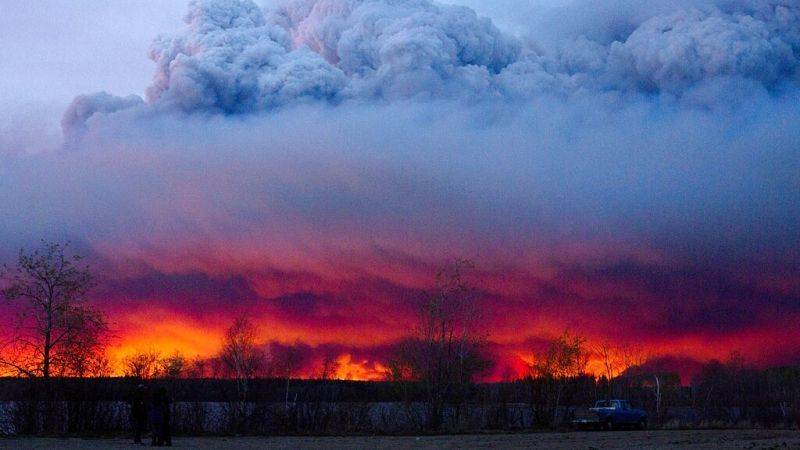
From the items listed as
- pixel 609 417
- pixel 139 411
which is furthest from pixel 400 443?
pixel 609 417

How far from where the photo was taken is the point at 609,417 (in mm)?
45250

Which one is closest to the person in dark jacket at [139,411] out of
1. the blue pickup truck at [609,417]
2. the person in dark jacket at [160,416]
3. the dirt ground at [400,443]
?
the dirt ground at [400,443]

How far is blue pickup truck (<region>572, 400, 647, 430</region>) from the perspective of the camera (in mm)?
45188

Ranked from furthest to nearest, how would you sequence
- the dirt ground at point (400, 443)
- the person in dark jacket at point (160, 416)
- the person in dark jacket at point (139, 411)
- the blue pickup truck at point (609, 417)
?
the blue pickup truck at point (609, 417), the person in dark jacket at point (139, 411), the dirt ground at point (400, 443), the person in dark jacket at point (160, 416)

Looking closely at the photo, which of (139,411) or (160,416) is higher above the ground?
(139,411)

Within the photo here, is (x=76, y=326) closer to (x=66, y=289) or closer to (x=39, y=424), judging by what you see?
(x=66, y=289)

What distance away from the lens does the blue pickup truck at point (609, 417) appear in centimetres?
4519

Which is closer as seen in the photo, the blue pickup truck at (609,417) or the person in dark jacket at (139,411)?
the person in dark jacket at (139,411)

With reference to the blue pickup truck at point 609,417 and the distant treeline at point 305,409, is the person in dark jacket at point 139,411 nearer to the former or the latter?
the distant treeline at point 305,409

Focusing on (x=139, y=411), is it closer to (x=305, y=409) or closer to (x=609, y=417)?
(x=305, y=409)

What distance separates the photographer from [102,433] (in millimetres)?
37312

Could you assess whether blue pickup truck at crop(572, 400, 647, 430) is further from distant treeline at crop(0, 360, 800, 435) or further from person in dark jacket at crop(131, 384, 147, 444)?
person in dark jacket at crop(131, 384, 147, 444)

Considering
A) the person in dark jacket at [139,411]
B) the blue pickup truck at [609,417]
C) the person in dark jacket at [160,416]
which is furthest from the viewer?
the blue pickup truck at [609,417]

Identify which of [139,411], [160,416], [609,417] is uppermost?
[139,411]
